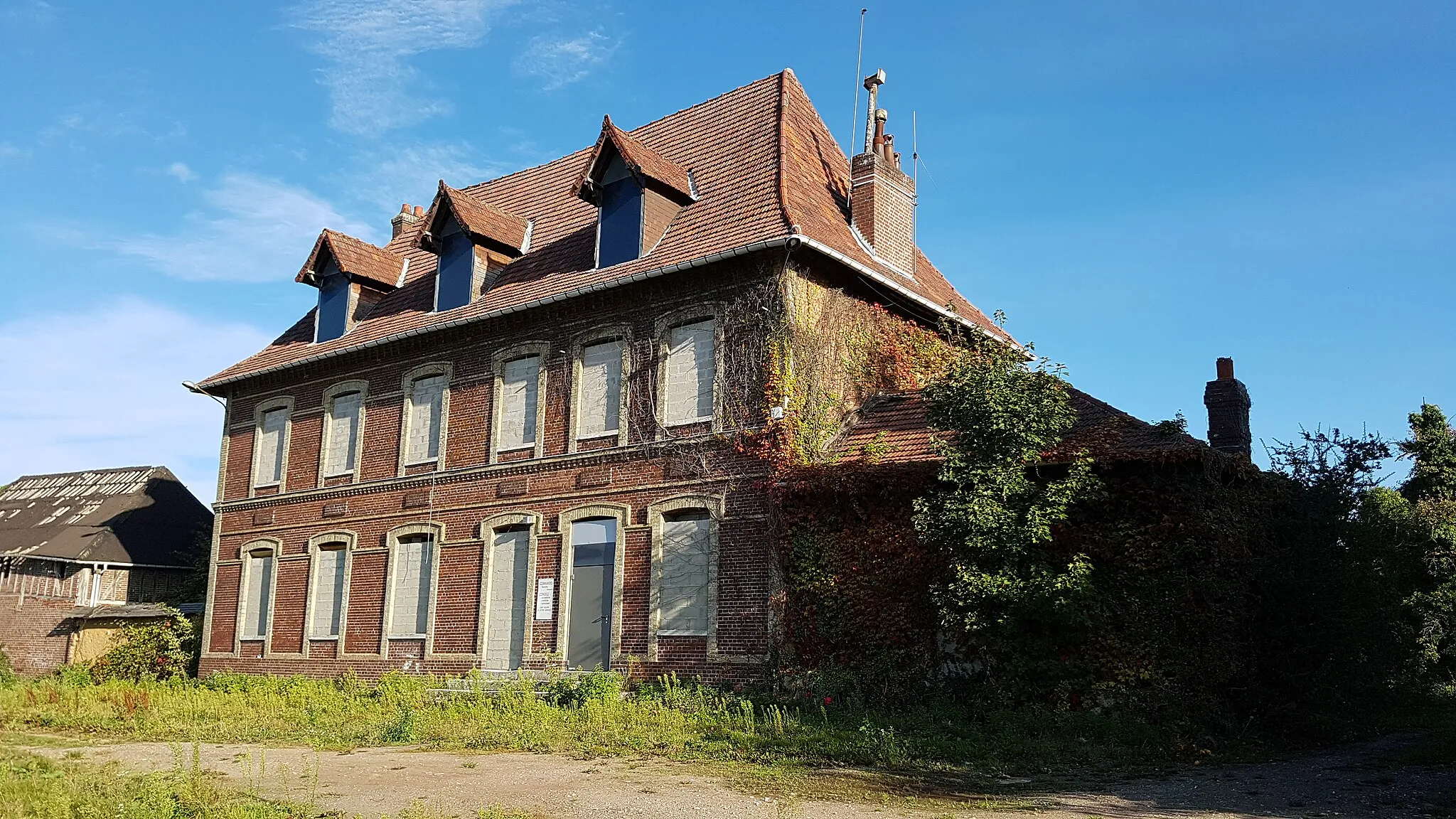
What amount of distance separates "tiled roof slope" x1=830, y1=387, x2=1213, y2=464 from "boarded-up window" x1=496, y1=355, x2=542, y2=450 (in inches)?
213

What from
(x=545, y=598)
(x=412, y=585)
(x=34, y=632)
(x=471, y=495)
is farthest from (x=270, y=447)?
(x=34, y=632)

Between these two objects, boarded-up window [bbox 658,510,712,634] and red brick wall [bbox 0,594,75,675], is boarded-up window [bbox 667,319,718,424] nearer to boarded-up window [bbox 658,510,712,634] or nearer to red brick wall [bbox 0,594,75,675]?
boarded-up window [bbox 658,510,712,634]

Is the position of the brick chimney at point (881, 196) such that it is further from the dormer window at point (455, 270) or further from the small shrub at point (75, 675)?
the small shrub at point (75, 675)

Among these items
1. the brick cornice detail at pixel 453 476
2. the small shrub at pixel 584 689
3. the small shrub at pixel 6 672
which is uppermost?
the brick cornice detail at pixel 453 476

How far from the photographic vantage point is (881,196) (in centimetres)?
1889

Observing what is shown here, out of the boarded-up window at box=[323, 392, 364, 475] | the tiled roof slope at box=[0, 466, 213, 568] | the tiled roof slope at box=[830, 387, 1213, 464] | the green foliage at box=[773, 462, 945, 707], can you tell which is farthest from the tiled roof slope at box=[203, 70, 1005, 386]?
the tiled roof slope at box=[0, 466, 213, 568]

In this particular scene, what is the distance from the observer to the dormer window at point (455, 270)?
2047 centimetres

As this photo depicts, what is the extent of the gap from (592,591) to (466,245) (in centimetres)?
694

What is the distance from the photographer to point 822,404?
16641 millimetres

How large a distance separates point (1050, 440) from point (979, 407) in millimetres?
916

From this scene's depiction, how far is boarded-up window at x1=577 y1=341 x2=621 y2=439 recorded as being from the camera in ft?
59.2

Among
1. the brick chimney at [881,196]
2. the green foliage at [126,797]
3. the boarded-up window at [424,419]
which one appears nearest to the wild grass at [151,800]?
the green foliage at [126,797]

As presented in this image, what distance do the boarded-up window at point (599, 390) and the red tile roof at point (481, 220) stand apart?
129 inches

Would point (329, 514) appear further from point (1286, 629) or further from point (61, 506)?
point (1286, 629)
